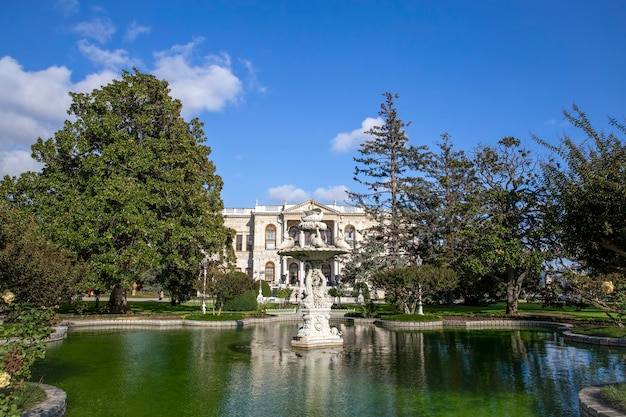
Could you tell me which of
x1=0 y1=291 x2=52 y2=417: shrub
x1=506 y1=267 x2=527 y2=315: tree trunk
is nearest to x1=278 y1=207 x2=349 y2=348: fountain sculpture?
x1=0 y1=291 x2=52 y2=417: shrub

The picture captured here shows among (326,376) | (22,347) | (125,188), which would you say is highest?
(125,188)

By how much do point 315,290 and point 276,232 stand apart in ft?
182

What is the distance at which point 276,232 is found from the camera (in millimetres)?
70250

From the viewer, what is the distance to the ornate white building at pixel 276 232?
67750 mm

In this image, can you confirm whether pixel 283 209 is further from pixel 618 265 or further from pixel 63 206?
pixel 618 265

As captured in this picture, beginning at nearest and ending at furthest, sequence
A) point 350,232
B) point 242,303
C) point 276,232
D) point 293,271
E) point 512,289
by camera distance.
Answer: point 512,289 → point 242,303 → point 350,232 → point 293,271 → point 276,232

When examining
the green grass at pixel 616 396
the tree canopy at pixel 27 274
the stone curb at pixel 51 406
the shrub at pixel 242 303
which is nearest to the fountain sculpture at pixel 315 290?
the tree canopy at pixel 27 274

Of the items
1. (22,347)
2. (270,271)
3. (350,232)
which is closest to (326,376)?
(22,347)

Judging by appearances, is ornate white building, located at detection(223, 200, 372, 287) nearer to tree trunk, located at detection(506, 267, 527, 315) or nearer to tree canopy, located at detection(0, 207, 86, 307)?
tree trunk, located at detection(506, 267, 527, 315)

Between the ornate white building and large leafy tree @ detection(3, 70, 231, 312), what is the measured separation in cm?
3928

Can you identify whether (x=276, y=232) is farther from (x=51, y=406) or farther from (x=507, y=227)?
(x=51, y=406)

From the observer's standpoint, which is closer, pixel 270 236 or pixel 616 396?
pixel 616 396

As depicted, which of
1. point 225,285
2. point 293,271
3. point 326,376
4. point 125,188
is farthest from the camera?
point 293,271

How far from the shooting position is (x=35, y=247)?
1298 centimetres
